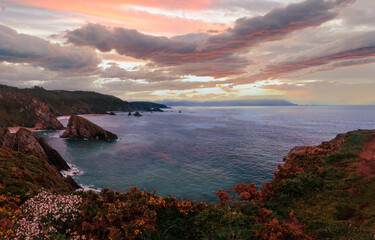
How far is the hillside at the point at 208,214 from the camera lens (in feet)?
30.3

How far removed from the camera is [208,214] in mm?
10992

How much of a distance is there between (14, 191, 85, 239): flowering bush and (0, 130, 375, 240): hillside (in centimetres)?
5

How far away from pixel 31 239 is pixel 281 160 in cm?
5157

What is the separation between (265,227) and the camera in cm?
938

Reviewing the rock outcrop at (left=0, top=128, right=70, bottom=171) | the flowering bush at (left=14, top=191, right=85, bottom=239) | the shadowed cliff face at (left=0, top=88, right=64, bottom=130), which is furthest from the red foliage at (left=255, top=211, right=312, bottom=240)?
the shadowed cliff face at (left=0, top=88, right=64, bottom=130)

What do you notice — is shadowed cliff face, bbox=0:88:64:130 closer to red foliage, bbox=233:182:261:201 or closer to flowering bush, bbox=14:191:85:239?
flowering bush, bbox=14:191:85:239

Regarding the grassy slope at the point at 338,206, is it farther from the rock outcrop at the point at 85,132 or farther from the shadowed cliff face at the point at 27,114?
the shadowed cliff face at the point at 27,114

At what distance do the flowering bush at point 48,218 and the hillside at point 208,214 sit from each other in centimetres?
5

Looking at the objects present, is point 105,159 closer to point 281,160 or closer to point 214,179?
point 214,179

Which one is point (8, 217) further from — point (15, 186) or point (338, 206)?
point (338, 206)

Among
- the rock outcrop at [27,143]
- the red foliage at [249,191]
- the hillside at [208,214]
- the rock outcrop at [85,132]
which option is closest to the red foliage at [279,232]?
the hillside at [208,214]

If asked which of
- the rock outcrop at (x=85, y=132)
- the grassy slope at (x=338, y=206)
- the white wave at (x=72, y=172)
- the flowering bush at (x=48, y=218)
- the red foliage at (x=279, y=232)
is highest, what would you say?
the flowering bush at (x=48, y=218)

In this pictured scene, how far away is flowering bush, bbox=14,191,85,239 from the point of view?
839 centimetres

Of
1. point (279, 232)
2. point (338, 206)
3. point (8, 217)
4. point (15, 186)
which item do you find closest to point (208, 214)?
point (279, 232)
